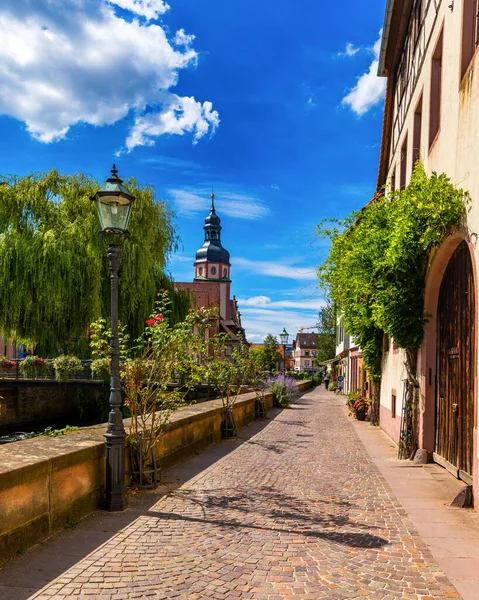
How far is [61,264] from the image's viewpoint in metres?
22.8

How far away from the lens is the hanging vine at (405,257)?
24.9 ft

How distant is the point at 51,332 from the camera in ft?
77.4

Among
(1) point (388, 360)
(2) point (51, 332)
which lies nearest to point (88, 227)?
(2) point (51, 332)

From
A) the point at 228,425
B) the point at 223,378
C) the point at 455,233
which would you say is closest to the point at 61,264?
the point at 223,378

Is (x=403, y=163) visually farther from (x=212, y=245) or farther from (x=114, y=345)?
(x=212, y=245)

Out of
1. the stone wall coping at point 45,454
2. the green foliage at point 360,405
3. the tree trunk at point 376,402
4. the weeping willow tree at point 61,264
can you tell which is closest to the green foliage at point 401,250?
the tree trunk at point 376,402

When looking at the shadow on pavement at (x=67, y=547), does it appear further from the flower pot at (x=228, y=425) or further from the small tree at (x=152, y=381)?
the flower pot at (x=228, y=425)

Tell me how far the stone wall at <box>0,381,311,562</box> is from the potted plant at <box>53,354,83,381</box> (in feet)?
51.1

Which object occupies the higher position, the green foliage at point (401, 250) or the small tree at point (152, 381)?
the green foliage at point (401, 250)

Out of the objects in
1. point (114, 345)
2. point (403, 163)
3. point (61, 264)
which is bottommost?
point (114, 345)

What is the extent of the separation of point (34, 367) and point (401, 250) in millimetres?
18679

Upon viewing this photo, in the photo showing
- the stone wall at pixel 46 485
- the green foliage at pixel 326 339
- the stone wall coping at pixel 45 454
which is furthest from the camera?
the green foliage at pixel 326 339

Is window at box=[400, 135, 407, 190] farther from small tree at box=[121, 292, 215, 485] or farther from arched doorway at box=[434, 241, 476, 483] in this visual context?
small tree at box=[121, 292, 215, 485]

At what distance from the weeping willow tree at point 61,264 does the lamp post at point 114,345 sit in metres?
16.5
